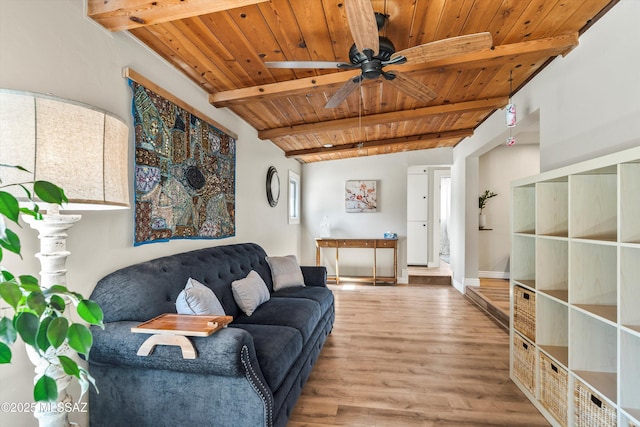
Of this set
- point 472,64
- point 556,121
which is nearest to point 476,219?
point 556,121

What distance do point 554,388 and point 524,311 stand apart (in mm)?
530

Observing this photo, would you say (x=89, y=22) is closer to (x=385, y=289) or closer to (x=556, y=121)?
(x=556, y=121)

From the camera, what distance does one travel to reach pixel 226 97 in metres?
2.86

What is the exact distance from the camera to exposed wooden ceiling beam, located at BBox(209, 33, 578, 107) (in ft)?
7.46

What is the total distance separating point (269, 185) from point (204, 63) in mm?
2227

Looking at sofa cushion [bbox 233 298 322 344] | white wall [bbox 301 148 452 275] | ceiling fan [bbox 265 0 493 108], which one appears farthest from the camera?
white wall [bbox 301 148 452 275]

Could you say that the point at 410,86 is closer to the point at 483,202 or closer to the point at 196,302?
the point at 196,302

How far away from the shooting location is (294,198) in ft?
20.0

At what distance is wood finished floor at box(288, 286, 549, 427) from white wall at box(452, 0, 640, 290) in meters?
1.77

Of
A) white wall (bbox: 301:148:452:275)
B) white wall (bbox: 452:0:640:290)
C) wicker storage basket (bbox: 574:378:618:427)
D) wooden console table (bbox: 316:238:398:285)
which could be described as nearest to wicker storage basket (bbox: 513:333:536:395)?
wicker storage basket (bbox: 574:378:618:427)

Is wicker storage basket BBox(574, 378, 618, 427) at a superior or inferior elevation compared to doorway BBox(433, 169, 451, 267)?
inferior

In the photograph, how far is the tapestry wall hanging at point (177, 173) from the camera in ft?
6.52

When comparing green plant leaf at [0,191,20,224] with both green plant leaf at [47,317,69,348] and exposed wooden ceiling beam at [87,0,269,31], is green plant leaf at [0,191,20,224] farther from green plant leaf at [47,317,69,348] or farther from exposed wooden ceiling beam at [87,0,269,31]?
exposed wooden ceiling beam at [87,0,269,31]

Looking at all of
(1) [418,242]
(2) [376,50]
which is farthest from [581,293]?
(1) [418,242]
